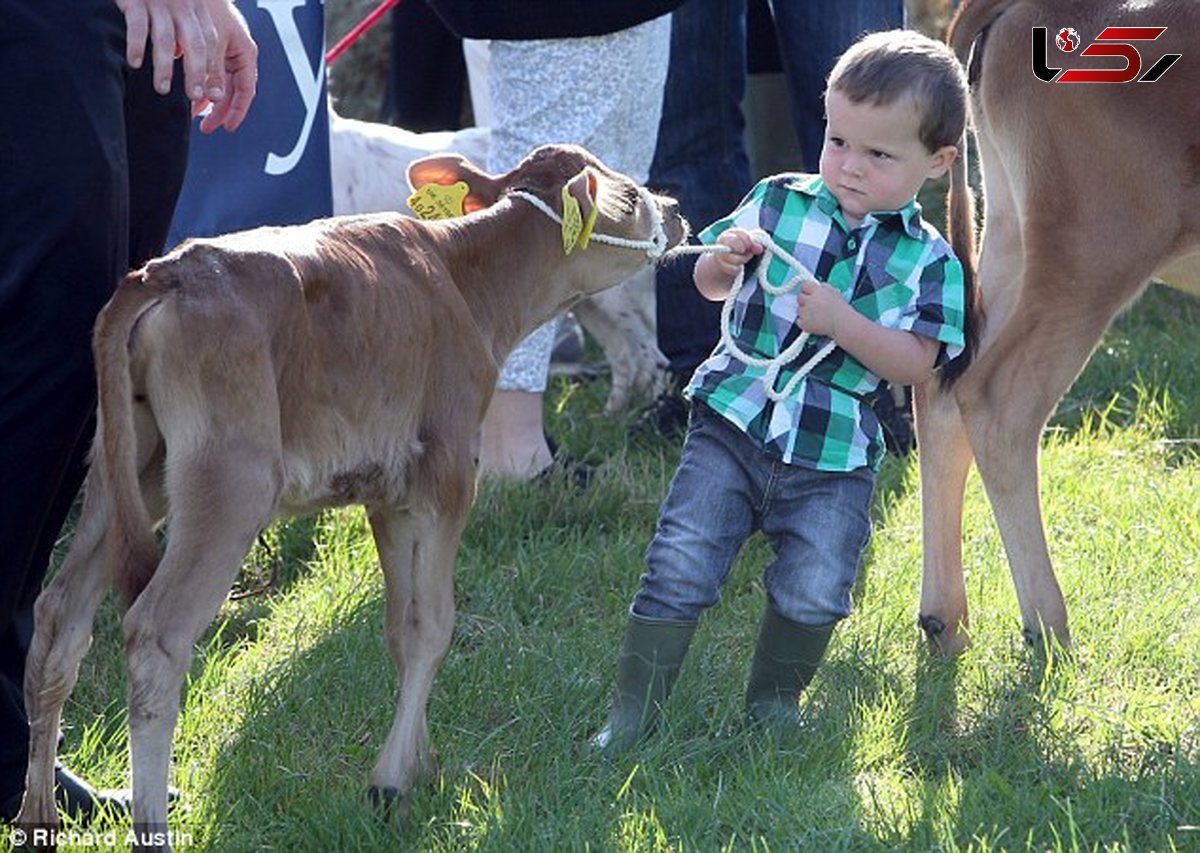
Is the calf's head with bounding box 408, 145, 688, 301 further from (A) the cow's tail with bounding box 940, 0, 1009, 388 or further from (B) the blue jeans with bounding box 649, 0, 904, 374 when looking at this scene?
(B) the blue jeans with bounding box 649, 0, 904, 374

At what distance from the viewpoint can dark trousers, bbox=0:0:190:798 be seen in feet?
9.83

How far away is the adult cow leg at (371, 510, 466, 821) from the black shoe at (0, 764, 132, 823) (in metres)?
0.45

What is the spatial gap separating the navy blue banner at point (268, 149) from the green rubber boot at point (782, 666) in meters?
1.78

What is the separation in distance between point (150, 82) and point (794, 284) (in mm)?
1205

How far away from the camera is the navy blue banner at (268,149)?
4.64m

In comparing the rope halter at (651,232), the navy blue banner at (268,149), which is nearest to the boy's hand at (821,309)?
the rope halter at (651,232)

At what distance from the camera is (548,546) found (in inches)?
186

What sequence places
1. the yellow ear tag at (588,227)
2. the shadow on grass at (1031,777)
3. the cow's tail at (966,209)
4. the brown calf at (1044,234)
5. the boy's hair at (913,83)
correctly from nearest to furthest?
the shadow on grass at (1031,777), the boy's hair at (913,83), the yellow ear tag at (588,227), the brown calf at (1044,234), the cow's tail at (966,209)

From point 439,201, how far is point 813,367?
0.78 m

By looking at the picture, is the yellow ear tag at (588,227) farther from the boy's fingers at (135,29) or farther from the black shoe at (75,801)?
the black shoe at (75,801)

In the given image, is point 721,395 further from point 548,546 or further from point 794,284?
point 548,546

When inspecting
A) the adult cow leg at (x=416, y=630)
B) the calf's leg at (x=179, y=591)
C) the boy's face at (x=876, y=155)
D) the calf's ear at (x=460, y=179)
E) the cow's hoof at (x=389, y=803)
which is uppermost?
the boy's face at (x=876, y=155)

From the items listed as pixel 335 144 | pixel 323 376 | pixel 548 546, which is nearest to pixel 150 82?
pixel 323 376

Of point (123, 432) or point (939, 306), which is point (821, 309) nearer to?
point (939, 306)
